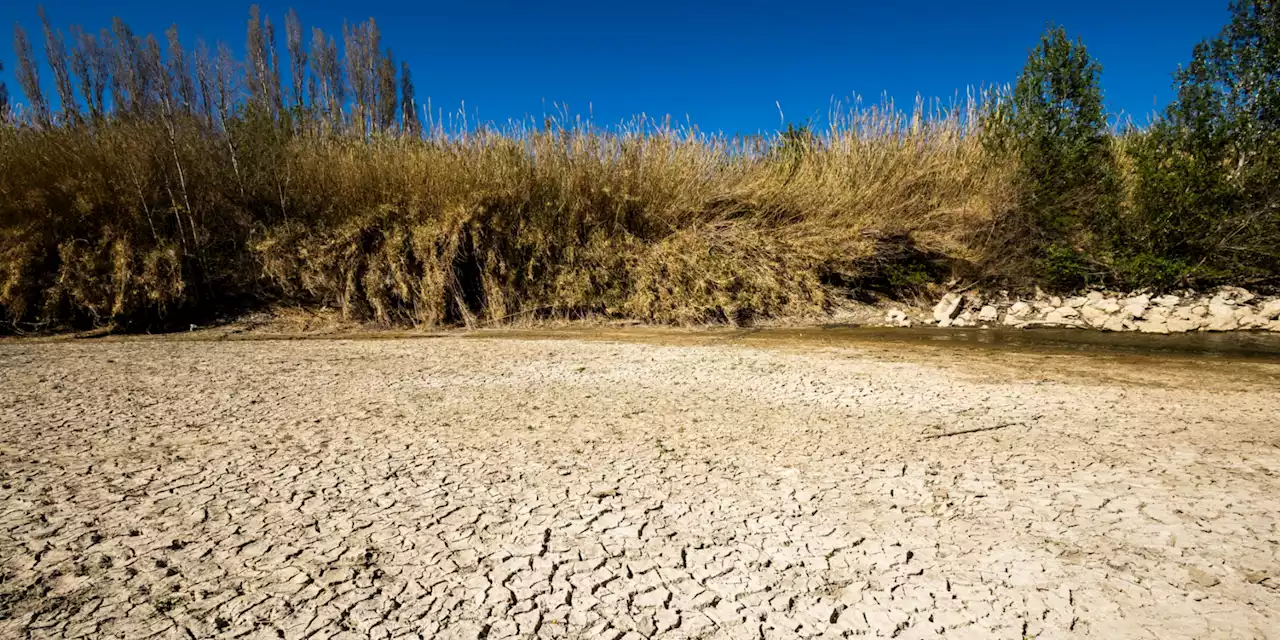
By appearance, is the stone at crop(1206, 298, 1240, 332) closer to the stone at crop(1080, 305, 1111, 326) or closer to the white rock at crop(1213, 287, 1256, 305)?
the white rock at crop(1213, 287, 1256, 305)

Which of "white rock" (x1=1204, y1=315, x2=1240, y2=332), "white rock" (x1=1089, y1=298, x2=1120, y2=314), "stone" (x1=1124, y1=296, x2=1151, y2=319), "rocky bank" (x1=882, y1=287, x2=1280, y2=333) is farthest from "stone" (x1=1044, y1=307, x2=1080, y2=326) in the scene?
"white rock" (x1=1204, y1=315, x2=1240, y2=332)

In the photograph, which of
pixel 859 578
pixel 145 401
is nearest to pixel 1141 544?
pixel 859 578

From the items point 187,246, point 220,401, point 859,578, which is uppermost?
point 187,246

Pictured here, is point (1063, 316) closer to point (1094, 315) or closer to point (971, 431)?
point (1094, 315)

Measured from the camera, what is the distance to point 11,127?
7.55 meters

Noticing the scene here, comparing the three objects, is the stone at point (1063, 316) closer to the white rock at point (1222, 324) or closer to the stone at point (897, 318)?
the white rock at point (1222, 324)

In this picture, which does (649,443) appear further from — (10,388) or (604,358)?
(10,388)

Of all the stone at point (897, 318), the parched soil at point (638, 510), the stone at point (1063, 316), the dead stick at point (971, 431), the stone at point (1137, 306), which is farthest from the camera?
the stone at point (897, 318)

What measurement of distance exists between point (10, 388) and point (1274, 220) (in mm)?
13080

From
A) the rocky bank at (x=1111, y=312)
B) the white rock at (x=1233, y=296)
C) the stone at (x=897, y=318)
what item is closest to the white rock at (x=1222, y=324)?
the rocky bank at (x=1111, y=312)

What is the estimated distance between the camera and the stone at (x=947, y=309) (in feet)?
28.4

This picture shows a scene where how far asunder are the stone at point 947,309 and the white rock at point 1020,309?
0.65m

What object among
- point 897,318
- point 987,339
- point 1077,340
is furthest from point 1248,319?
point 897,318

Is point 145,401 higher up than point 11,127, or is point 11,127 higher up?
point 11,127
